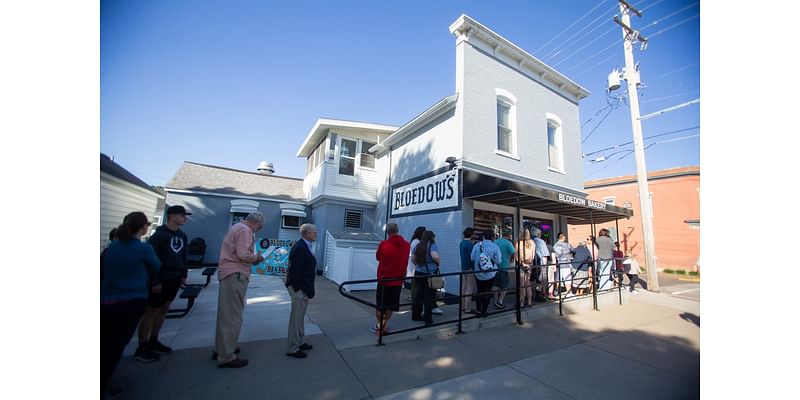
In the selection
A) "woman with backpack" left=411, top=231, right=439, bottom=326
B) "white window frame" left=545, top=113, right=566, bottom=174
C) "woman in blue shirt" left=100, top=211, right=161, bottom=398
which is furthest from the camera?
"white window frame" left=545, top=113, right=566, bottom=174

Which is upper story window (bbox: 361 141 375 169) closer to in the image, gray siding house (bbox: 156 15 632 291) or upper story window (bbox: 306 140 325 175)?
gray siding house (bbox: 156 15 632 291)

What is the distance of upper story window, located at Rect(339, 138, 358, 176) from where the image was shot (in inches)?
492

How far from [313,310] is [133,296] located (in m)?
4.08

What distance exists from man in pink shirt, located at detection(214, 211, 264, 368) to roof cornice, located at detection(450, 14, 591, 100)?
8.08 metres

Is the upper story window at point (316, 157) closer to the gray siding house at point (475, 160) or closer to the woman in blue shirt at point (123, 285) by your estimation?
the gray siding house at point (475, 160)

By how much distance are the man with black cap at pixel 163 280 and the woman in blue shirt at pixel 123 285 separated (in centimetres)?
127

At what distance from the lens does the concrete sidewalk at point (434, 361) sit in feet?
9.23

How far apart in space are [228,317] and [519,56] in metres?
10.6

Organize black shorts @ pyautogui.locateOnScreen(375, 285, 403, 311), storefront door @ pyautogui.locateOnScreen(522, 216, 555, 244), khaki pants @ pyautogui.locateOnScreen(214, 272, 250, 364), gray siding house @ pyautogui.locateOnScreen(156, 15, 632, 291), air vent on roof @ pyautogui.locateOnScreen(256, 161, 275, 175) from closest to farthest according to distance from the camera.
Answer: khaki pants @ pyautogui.locateOnScreen(214, 272, 250, 364) < black shorts @ pyautogui.locateOnScreen(375, 285, 403, 311) < gray siding house @ pyautogui.locateOnScreen(156, 15, 632, 291) < storefront door @ pyautogui.locateOnScreen(522, 216, 555, 244) < air vent on roof @ pyautogui.locateOnScreen(256, 161, 275, 175)

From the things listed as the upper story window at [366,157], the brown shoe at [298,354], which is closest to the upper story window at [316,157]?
the upper story window at [366,157]

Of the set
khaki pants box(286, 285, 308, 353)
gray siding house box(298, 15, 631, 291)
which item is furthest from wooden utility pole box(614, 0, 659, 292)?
khaki pants box(286, 285, 308, 353)

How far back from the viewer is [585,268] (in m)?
8.44

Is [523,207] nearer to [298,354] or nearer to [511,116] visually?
[511,116]

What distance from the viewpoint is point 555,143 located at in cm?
1055
